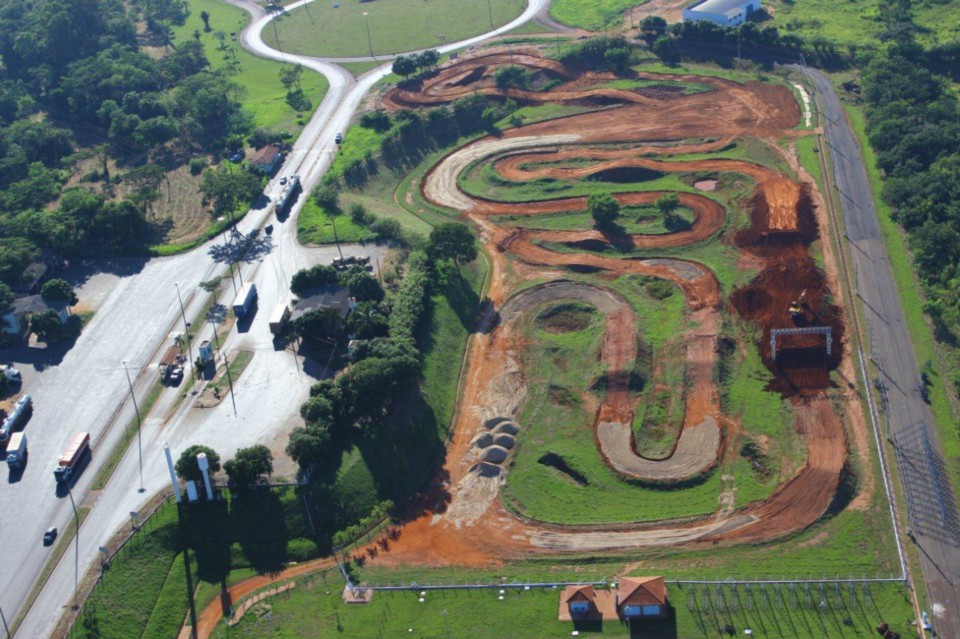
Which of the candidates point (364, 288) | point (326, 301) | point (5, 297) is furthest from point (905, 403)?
point (5, 297)

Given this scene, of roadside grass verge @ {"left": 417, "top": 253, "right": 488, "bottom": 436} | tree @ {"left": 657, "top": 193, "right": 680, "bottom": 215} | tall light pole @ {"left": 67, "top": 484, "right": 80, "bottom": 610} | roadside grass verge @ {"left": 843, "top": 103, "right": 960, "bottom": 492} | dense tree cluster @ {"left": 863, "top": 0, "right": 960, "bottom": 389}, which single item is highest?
dense tree cluster @ {"left": 863, "top": 0, "right": 960, "bottom": 389}

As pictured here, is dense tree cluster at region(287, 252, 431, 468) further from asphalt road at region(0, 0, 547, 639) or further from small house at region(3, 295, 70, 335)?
small house at region(3, 295, 70, 335)

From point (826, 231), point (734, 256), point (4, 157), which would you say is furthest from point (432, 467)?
point (4, 157)

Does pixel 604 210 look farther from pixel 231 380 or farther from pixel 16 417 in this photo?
pixel 16 417

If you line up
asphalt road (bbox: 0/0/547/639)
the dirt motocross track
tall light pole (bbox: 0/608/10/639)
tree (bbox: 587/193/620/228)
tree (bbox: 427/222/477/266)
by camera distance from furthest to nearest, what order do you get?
tree (bbox: 587/193/620/228) → tree (bbox: 427/222/477/266) → the dirt motocross track → asphalt road (bbox: 0/0/547/639) → tall light pole (bbox: 0/608/10/639)

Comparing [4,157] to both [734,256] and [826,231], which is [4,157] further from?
[826,231]

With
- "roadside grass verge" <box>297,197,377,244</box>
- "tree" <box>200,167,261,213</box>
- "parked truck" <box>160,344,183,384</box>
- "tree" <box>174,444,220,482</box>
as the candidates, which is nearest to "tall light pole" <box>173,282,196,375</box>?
"parked truck" <box>160,344,183,384</box>
